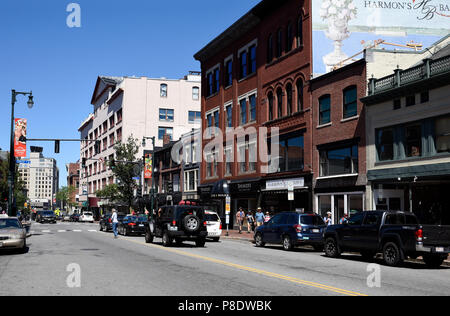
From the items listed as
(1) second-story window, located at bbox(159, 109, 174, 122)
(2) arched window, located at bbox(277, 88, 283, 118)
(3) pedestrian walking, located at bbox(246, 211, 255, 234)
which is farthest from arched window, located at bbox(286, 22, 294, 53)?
(1) second-story window, located at bbox(159, 109, 174, 122)

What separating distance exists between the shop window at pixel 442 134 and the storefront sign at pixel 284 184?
1030 centimetres

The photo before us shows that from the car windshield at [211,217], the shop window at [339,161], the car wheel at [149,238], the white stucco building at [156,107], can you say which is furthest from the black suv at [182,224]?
the white stucco building at [156,107]

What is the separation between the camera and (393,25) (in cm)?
3206

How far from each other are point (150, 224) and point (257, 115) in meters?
15.6

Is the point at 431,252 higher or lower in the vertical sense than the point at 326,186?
lower

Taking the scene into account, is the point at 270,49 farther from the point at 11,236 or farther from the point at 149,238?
the point at 11,236

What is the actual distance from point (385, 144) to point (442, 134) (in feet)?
11.6

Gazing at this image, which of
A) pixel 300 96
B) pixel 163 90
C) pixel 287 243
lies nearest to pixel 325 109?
pixel 300 96

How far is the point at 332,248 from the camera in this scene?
19000 millimetres
